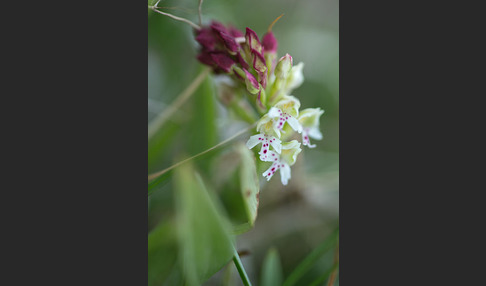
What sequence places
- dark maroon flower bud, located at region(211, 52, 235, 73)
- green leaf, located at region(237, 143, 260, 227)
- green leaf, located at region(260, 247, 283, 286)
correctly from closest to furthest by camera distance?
green leaf, located at region(237, 143, 260, 227)
dark maroon flower bud, located at region(211, 52, 235, 73)
green leaf, located at region(260, 247, 283, 286)

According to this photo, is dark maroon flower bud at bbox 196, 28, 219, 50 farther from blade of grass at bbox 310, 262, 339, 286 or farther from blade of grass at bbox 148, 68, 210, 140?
blade of grass at bbox 310, 262, 339, 286

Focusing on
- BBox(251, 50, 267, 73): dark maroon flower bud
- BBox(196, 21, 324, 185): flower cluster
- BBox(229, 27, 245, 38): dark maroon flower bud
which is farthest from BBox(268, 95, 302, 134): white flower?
BBox(229, 27, 245, 38): dark maroon flower bud

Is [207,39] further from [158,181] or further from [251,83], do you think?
[158,181]

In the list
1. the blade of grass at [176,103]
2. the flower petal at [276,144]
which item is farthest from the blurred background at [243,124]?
the flower petal at [276,144]

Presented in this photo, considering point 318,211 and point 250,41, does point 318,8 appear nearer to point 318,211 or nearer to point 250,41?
point 250,41

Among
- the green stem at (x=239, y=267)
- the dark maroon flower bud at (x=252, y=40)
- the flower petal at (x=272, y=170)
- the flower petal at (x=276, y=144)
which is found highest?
the dark maroon flower bud at (x=252, y=40)

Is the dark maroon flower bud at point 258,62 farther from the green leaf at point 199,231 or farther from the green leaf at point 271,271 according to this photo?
the green leaf at point 271,271

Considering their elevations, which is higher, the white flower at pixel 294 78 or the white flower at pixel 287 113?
the white flower at pixel 294 78
